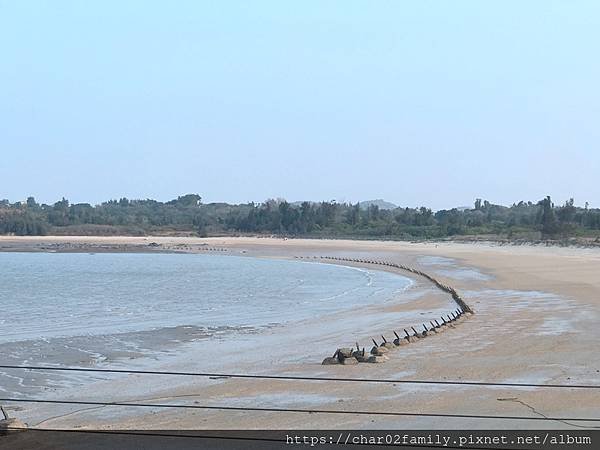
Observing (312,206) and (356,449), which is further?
(312,206)

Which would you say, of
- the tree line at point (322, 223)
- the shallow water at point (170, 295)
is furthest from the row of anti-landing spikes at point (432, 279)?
the tree line at point (322, 223)

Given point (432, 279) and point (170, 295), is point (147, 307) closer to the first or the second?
point (170, 295)

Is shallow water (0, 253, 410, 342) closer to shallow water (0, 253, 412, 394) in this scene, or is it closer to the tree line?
shallow water (0, 253, 412, 394)

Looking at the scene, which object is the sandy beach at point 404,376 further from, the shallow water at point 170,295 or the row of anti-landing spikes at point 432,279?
the shallow water at point 170,295

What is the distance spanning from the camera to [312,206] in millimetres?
140500

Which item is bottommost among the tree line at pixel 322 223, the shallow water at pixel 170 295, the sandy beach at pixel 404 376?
the shallow water at pixel 170 295

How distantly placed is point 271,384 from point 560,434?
5102 mm

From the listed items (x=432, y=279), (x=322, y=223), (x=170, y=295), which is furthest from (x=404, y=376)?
(x=322, y=223)

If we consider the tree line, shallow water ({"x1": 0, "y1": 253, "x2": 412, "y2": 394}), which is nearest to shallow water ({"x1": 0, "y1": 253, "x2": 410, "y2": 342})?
shallow water ({"x1": 0, "y1": 253, "x2": 412, "y2": 394})

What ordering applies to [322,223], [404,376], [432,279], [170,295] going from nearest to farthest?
[404,376], [170,295], [432,279], [322,223]

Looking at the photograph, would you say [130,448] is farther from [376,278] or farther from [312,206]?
[312,206]

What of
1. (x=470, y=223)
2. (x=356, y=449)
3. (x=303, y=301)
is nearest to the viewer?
(x=356, y=449)

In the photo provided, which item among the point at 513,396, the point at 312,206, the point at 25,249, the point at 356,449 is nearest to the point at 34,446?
the point at 356,449

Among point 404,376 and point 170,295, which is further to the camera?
point 170,295
